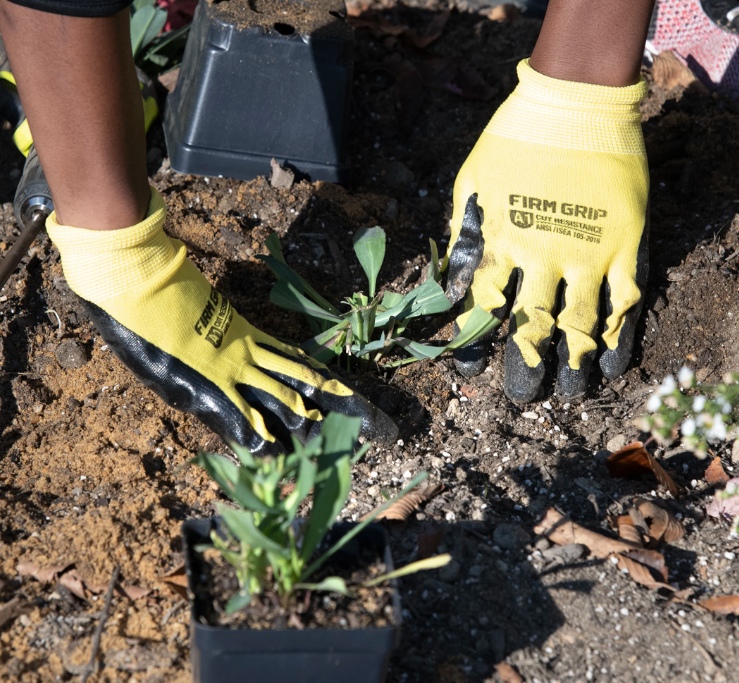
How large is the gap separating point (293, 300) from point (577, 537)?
2.90ft

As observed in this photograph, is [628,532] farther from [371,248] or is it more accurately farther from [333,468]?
[371,248]

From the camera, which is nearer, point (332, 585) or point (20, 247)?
point (332, 585)

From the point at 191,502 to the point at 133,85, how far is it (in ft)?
2.93

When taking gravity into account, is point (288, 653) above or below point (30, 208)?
below

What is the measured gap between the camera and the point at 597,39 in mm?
1996

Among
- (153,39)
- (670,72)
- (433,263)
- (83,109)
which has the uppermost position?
(83,109)

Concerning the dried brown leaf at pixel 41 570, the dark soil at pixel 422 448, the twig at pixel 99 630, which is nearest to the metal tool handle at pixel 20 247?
the dark soil at pixel 422 448

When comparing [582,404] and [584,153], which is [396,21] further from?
[582,404]

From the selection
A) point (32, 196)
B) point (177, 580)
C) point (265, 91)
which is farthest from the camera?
point (265, 91)

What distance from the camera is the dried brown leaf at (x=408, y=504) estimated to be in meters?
1.45

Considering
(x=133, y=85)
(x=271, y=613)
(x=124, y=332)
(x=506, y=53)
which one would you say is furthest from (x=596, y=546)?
(x=506, y=53)

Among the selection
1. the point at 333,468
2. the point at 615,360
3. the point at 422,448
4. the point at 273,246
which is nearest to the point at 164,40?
the point at 273,246

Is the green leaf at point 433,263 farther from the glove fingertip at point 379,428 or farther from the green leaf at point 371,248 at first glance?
the glove fingertip at point 379,428

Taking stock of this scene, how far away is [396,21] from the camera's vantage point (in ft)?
9.95
